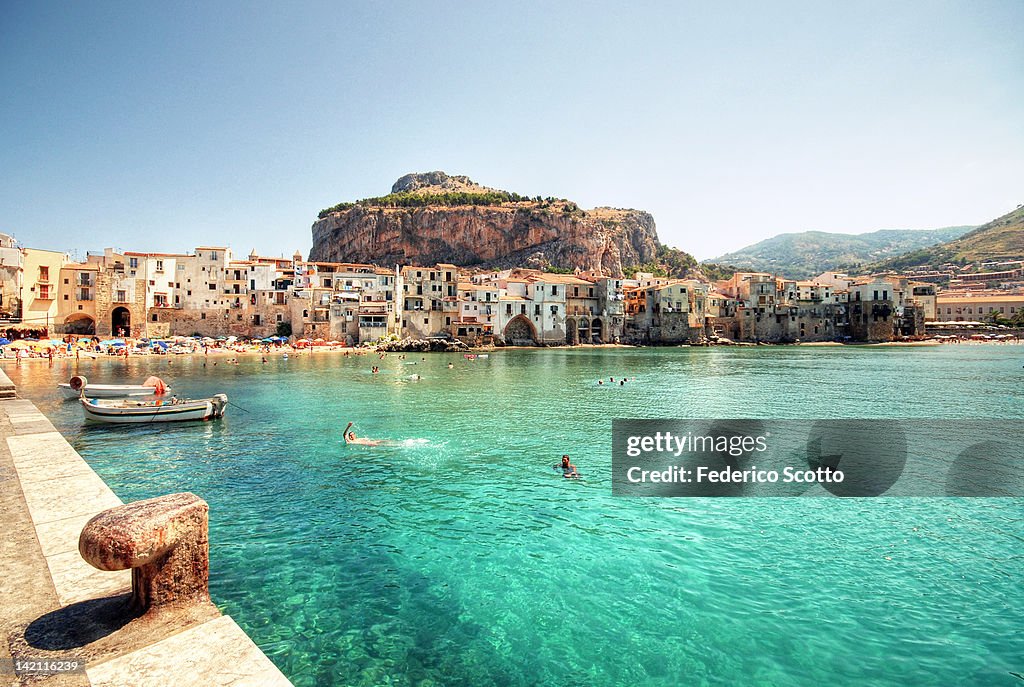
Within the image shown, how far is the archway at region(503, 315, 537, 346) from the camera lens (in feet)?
268

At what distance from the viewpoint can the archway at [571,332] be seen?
8544 centimetres

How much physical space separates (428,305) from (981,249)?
Answer: 178246 mm

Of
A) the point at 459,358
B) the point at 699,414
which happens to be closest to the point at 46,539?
the point at 699,414

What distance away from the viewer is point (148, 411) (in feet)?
69.9

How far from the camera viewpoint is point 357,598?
25.4ft

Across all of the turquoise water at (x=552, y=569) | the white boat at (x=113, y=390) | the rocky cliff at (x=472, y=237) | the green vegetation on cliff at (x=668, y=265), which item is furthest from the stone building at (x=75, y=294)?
the green vegetation on cliff at (x=668, y=265)

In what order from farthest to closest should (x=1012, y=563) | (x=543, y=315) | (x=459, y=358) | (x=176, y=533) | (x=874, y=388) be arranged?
(x=543, y=315)
(x=459, y=358)
(x=874, y=388)
(x=1012, y=563)
(x=176, y=533)

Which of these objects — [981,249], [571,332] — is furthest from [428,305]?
[981,249]

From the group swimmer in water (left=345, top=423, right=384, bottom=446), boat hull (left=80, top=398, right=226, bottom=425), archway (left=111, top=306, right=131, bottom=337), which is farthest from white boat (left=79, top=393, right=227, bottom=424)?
archway (left=111, top=306, right=131, bottom=337)

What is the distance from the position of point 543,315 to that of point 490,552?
73712mm

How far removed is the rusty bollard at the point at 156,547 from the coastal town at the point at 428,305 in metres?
68.0

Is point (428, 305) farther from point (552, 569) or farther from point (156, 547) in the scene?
point (156, 547)

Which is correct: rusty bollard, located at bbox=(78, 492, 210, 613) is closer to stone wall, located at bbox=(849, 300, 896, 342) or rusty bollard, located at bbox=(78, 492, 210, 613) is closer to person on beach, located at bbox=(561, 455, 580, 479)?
person on beach, located at bbox=(561, 455, 580, 479)

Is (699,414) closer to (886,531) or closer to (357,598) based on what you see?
(886,531)
